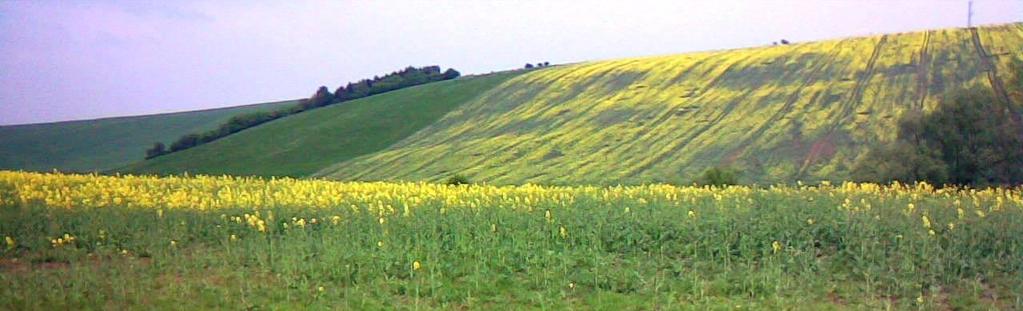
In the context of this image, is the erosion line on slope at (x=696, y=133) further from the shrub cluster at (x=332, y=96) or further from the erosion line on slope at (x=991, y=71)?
the shrub cluster at (x=332, y=96)

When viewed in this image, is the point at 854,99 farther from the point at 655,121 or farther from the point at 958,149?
the point at 958,149

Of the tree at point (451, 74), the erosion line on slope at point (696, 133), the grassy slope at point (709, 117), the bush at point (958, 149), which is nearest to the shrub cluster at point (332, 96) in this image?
the tree at point (451, 74)

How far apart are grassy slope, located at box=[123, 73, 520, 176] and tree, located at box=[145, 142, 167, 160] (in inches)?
20.8

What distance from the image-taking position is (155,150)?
53812 millimetres

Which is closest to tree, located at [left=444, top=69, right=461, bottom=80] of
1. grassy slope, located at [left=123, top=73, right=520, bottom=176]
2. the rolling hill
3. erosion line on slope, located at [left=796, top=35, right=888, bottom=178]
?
grassy slope, located at [left=123, top=73, right=520, bottom=176]

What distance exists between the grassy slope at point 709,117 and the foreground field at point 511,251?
2597 cm

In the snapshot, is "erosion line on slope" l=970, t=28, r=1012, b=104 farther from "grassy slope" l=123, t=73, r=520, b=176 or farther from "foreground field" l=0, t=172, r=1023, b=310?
"grassy slope" l=123, t=73, r=520, b=176

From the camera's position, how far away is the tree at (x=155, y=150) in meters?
52.4

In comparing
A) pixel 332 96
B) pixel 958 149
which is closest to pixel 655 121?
pixel 958 149

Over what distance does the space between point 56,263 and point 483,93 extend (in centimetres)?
6111

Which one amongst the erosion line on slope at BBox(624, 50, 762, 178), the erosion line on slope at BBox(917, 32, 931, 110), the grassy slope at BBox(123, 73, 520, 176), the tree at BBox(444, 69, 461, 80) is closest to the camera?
the erosion line on slope at BBox(624, 50, 762, 178)

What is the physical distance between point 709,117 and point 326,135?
29.0 meters

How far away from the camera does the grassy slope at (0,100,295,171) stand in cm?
2339

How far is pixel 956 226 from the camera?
43.9 ft
